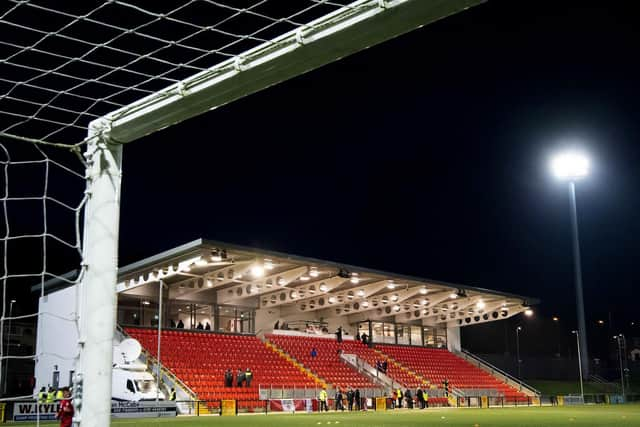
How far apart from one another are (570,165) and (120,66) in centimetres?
4526

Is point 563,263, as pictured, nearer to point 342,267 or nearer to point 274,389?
point 342,267

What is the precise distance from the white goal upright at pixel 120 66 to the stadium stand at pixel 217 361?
26608mm

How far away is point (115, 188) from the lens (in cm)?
504

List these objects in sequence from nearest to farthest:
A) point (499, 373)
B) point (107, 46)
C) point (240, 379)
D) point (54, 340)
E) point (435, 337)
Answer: point (107, 46)
point (54, 340)
point (240, 379)
point (499, 373)
point (435, 337)

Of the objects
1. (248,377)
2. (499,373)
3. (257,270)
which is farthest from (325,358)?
(499,373)

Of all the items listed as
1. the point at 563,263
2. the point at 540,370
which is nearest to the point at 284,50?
the point at 540,370

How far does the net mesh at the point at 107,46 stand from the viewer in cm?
486

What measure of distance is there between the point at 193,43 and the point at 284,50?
1034 millimetres

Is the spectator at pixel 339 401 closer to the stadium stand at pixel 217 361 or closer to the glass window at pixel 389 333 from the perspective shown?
the stadium stand at pixel 217 361

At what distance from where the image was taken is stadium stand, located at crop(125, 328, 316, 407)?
32.2 metres

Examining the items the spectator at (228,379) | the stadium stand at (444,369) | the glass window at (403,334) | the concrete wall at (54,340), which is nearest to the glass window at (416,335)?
the glass window at (403,334)

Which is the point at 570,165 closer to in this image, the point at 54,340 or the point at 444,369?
the point at 444,369

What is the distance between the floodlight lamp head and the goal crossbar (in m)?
45.2

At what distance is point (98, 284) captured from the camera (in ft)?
15.7
